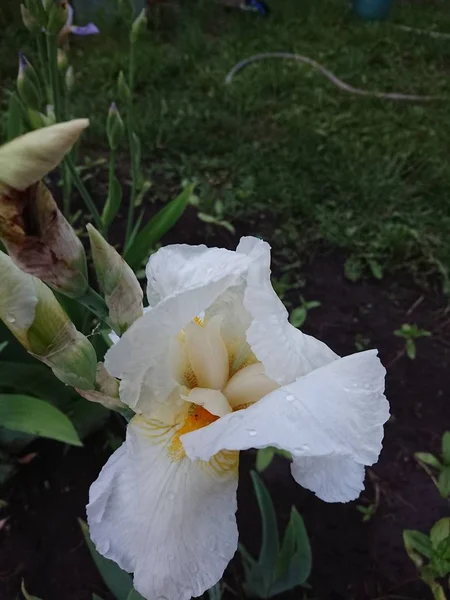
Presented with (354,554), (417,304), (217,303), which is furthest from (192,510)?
(417,304)

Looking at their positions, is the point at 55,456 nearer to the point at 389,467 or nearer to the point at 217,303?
the point at 389,467

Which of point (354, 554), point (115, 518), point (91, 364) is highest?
point (91, 364)

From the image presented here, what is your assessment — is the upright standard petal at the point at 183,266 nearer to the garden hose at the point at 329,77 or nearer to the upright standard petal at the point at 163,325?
the upright standard petal at the point at 163,325

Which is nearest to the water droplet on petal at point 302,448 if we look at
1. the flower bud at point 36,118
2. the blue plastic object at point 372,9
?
the flower bud at point 36,118

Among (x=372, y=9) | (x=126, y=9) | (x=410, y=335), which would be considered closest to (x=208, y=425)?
(x=126, y=9)

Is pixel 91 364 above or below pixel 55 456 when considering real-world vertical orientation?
above
